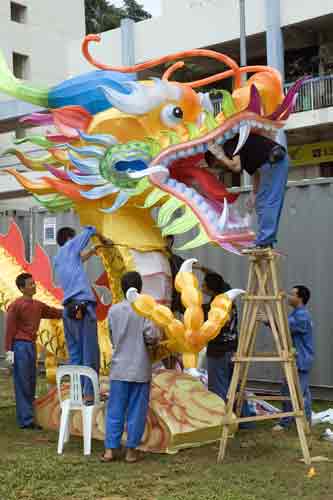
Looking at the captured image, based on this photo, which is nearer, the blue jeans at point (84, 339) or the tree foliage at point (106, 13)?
the blue jeans at point (84, 339)

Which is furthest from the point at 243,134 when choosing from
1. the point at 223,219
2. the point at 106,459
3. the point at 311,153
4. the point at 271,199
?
the point at 311,153

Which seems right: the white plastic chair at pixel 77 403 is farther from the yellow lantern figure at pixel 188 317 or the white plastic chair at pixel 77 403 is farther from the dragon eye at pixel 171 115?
the dragon eye at pixel 171 115

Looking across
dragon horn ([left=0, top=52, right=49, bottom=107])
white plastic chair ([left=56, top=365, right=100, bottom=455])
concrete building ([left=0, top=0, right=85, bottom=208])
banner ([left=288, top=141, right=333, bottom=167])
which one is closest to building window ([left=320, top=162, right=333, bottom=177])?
banner ([left=288, top=141, right=333, bottom=167])

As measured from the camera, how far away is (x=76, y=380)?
19.2 ft

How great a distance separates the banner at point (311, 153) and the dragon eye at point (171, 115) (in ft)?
40.3

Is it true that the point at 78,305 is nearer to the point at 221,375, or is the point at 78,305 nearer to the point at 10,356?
the point at 10,356

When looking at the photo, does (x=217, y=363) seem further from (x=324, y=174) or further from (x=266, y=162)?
(x=324, y=174)

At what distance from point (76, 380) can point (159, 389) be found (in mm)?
653

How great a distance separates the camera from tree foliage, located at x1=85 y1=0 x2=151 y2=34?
31.7 metres

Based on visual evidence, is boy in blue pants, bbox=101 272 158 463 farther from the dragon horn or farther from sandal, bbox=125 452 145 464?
the dragon horn

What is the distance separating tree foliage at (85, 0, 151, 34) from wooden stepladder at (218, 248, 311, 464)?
88.1ft

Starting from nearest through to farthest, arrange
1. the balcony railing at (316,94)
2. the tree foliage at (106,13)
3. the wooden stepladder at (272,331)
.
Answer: the wooden stepladder at (272,331) < the balcony railing at (316,94) < the tree foliage at (106,13)

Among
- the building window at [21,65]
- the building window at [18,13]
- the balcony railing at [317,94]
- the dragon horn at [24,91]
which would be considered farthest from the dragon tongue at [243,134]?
the building window at [18,13]

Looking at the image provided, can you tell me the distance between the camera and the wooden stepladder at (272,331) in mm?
5294
